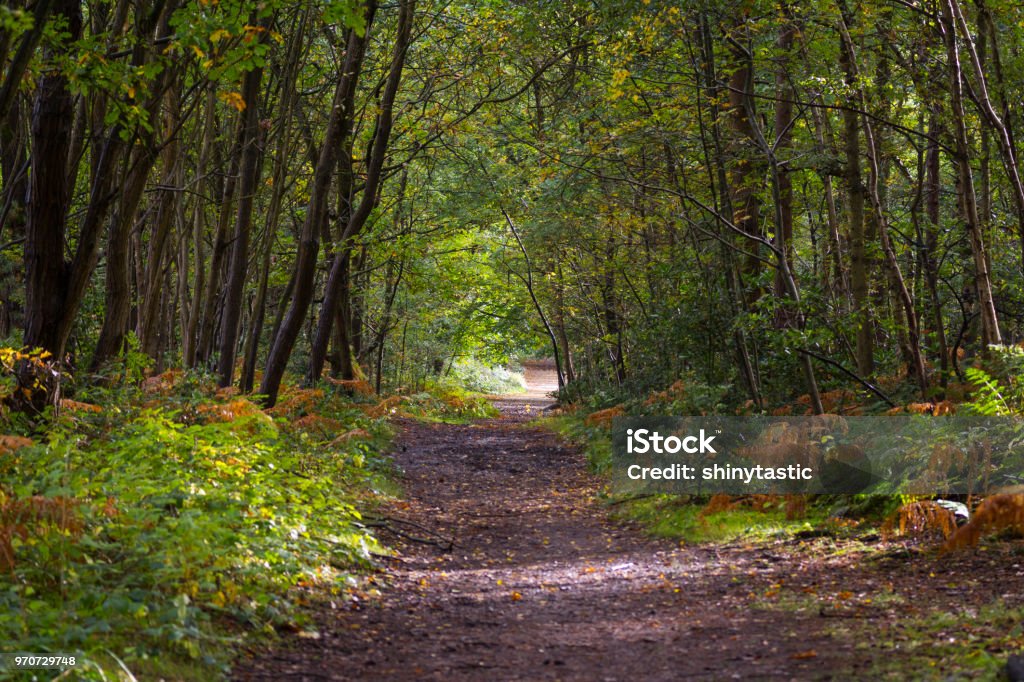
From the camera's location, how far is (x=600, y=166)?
44.2 feet

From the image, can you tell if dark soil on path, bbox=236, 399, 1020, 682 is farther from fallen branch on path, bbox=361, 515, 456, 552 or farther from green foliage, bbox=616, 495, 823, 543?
green foliage, bbox=616, 495, 823, 543

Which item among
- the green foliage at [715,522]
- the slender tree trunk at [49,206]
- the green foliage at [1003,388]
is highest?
the slender tree trunk at [49,206]

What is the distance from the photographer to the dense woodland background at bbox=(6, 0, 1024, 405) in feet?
24.0

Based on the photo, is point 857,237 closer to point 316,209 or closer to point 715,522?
point 715,522

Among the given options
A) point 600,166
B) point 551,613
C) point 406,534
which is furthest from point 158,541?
point 600,166

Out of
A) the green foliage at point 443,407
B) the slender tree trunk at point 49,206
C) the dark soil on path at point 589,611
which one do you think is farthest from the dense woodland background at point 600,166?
the dark soil on path at point 589,611

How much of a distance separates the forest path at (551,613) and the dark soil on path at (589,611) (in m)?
0.01

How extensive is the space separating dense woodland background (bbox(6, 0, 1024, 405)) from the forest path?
10.3 ft

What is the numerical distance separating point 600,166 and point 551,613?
30.0 feet

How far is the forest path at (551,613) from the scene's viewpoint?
14.5 feet

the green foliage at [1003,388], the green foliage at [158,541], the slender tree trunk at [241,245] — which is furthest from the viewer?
the slender tree trunk at [241,245]

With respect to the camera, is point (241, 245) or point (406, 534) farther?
point (241, 245)

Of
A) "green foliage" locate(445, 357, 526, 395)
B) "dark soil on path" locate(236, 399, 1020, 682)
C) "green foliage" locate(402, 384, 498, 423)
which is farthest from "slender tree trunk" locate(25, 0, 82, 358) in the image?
"green foliage" locate(445, 357, 526, 395)

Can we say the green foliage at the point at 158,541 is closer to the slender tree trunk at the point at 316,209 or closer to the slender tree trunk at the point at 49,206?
the slender tree trunk at the point at 49,206
